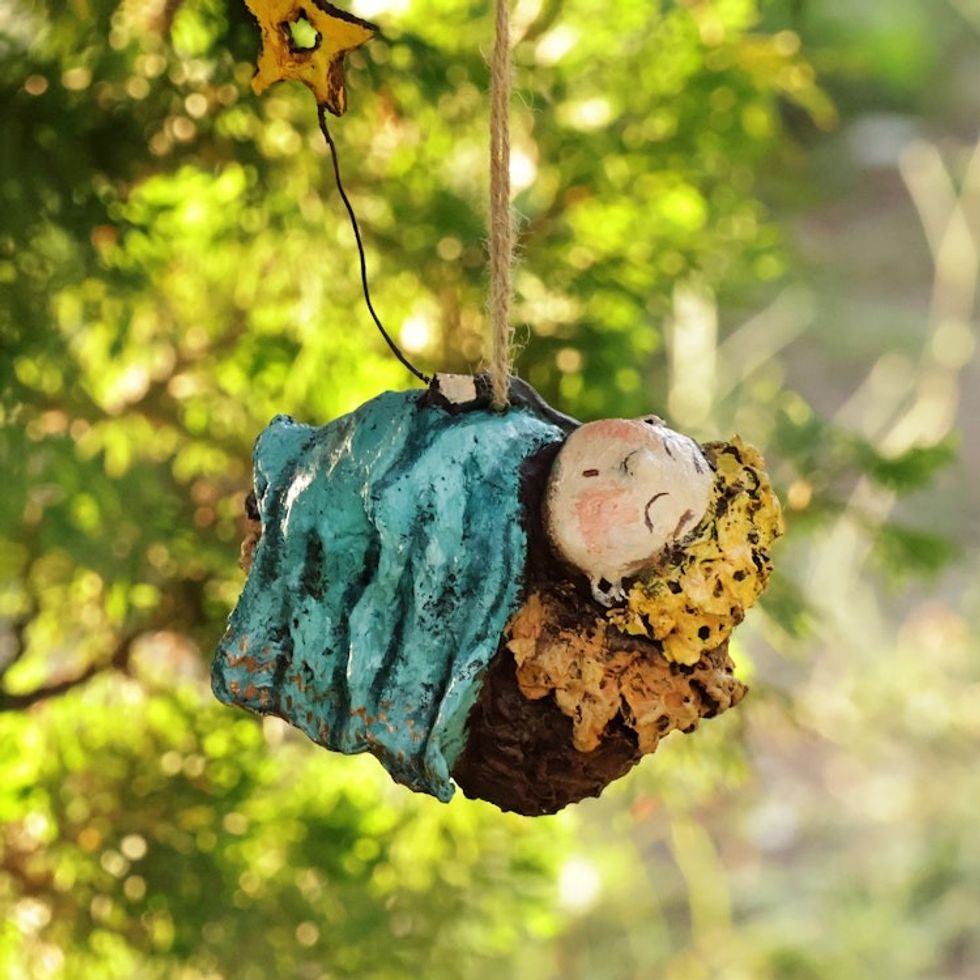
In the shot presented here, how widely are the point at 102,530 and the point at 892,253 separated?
102 inches

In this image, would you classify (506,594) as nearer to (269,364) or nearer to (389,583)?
(389,583)

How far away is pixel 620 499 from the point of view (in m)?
0.46

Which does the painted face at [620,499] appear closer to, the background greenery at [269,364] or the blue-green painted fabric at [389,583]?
the blue-green painted fabric at [389,583]

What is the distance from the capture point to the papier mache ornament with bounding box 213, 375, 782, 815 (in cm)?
47

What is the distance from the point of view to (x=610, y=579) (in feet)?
1.55

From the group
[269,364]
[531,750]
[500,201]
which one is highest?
[500,201]

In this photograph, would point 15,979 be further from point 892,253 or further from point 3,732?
point 892,253

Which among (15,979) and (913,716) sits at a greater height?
(15,979)

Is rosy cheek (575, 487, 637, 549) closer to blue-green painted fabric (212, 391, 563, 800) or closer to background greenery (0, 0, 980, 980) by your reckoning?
blue-green painted fabric (212, 391, 563, 800)

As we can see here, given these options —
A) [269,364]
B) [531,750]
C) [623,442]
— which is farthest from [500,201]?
[269,364]

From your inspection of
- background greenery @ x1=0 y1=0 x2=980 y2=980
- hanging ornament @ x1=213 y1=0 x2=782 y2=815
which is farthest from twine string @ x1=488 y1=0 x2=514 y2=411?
background greenery @ x1=0 y1=0 x2=980 y2=980

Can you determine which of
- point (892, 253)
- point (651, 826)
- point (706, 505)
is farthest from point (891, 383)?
point (706, 505)

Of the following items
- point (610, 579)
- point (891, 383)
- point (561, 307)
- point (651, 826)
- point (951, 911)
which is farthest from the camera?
point (891, 383)

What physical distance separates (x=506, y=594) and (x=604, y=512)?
5 cm
